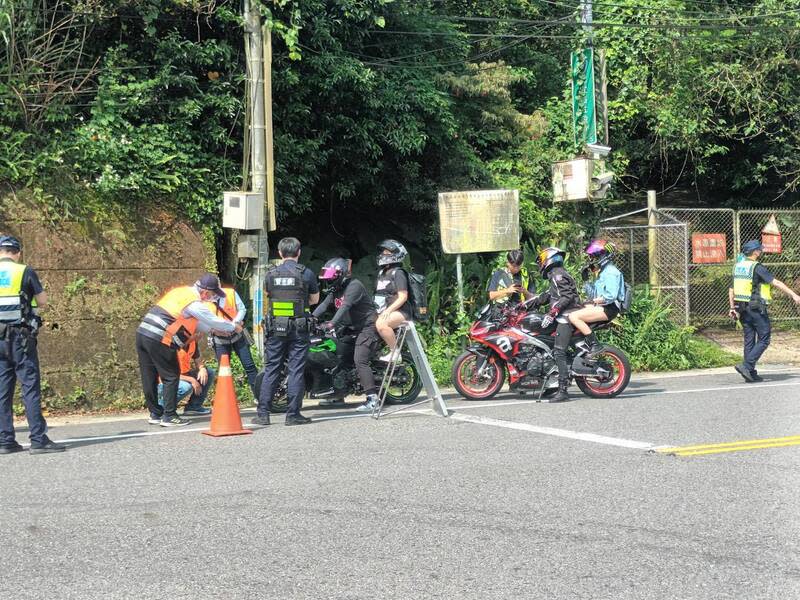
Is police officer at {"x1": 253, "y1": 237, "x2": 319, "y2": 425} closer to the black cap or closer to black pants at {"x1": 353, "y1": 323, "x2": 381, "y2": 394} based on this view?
the black cap

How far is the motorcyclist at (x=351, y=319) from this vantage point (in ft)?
A: 36.2


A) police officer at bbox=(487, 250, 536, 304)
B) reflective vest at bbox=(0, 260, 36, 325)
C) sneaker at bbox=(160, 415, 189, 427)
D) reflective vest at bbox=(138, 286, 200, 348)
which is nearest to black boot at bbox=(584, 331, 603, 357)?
police officer at bbox=(487, 250, 536, 304)

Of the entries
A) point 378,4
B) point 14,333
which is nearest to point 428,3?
point 378,4

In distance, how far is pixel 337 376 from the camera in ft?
37.4

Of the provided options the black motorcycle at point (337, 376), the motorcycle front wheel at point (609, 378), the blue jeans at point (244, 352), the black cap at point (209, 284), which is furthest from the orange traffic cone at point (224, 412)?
the motorcycle front wheel at point (609, 378)

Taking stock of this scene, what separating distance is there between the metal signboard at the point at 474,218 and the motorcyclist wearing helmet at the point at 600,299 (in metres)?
3.04

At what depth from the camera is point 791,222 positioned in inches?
757

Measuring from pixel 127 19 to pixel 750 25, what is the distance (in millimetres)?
13168

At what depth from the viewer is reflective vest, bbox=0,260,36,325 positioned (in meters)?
8.41

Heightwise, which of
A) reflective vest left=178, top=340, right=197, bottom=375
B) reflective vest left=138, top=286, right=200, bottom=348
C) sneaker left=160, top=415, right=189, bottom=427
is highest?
reflective vest left=138, top=286, right=200, bottom=348

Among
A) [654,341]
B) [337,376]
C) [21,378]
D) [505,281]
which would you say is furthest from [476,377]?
[21,378]

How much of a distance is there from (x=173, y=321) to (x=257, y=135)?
11.9 ft

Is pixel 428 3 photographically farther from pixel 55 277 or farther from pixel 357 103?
pixel 55 277

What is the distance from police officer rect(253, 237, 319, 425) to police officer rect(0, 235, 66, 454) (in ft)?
7.58
